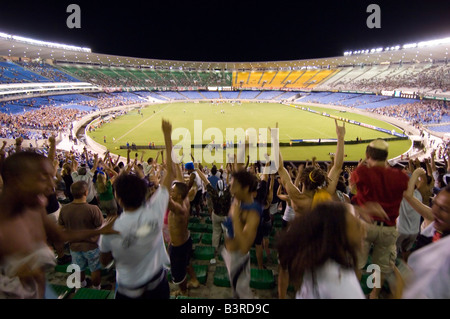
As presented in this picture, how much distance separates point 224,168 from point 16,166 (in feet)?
54.8

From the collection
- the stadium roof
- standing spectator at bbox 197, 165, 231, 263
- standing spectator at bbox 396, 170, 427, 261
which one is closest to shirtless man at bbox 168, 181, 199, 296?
standing spectator at bbox 197, 165, 231, 263

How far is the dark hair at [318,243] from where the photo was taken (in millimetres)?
1469

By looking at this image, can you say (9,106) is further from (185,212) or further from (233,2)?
(233,2)

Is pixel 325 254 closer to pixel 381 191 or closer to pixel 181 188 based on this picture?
pixel 381 191

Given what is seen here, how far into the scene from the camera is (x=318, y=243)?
1498 mm

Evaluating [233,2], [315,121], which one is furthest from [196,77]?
[315,121]

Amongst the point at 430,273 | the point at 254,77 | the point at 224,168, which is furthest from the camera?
the point at 254,77

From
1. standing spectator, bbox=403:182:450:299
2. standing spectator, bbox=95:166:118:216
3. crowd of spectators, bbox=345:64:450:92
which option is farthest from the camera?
crowd of spectators, bbox=345:64:450:92

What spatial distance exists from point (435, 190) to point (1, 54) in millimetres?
69559

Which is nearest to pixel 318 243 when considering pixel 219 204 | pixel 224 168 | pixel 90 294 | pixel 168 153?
pixel 168 153

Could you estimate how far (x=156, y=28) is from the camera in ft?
235

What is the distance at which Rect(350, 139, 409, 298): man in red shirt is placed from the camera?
2.95 m

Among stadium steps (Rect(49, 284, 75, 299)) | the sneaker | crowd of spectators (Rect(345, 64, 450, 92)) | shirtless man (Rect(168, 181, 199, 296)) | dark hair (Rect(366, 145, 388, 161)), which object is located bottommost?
the sneaker

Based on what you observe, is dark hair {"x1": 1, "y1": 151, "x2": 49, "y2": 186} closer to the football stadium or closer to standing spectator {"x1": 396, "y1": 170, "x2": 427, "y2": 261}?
the football stadium
